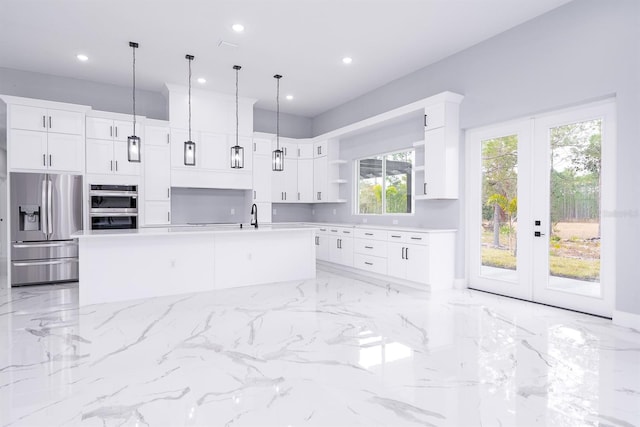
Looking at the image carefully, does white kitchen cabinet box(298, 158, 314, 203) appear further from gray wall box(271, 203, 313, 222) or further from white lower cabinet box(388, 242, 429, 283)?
white lower cabinet box(388, 242, 429, 283)

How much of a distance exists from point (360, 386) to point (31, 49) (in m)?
6.14

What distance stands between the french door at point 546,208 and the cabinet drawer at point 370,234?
1243mm

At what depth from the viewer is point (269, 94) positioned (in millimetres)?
6930

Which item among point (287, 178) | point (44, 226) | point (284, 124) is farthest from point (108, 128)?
point (284, 124)

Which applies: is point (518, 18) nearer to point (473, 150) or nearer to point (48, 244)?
point (473, 150)

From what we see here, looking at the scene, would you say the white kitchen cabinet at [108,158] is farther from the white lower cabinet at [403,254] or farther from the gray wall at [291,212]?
the white lower cabinet at [403,254]

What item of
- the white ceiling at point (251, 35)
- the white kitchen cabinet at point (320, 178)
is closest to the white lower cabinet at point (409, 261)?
the white kitchen cabinet at point (320, 178)

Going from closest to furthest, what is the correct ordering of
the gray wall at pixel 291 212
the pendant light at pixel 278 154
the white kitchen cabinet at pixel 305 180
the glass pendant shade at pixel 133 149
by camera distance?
the glass pendant shade at pixel 133 149 → the pendant light at pixel 278 154 → the white kitchen cabinet at pixel 305 180 → the gray wall at pixel 291 212

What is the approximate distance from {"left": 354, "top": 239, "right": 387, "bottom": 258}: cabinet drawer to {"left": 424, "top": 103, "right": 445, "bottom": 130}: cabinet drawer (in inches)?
73.5

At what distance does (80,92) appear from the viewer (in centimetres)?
617

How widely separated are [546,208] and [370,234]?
8.17 ft

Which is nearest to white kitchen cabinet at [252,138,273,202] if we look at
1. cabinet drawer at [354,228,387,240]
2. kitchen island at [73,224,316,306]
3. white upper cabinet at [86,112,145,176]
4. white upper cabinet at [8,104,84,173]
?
kitchen island at [73,224,316,306]

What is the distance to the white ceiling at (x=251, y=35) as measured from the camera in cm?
395

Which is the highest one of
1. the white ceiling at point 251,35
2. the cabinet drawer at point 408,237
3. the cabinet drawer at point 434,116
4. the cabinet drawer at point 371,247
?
the white ceiling at point 251,35
